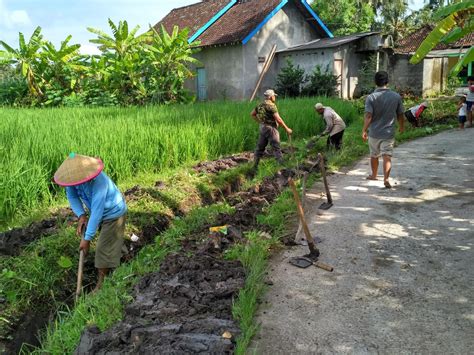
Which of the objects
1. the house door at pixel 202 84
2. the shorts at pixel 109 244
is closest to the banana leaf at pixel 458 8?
the shorts at pixel 109 244

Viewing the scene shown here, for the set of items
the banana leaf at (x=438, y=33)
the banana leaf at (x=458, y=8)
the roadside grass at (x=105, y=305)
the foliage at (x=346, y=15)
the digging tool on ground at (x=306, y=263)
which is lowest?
the roadside grass at (x=105, y=305)

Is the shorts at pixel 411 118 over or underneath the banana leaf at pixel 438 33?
underneath

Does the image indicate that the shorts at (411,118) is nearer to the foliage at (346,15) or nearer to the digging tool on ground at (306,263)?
the digging tool on ground at (306,263)

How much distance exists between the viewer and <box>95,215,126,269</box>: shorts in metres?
3.69

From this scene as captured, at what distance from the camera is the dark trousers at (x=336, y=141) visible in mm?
8039

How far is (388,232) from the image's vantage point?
4.21 m

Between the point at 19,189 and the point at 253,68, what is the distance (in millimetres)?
14493

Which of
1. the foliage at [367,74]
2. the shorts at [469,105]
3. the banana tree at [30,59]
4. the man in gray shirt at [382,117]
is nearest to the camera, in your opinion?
the man in gray shirt at [382,117]

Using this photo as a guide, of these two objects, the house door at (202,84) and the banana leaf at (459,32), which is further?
the house door at (202,84)

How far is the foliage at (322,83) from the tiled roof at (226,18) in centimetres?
332

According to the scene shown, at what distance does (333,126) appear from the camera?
774cm

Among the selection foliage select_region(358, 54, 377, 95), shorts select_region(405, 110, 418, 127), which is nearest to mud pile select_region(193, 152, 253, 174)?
shorts select_region(405, 110, 418, 127)

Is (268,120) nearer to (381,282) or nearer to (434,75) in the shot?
(381,282)

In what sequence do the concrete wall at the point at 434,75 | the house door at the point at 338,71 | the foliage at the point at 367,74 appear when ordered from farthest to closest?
the concrete wall at the point at 434,75 → the house door at the point at 338,71 → the foliage at the point at 367,74
